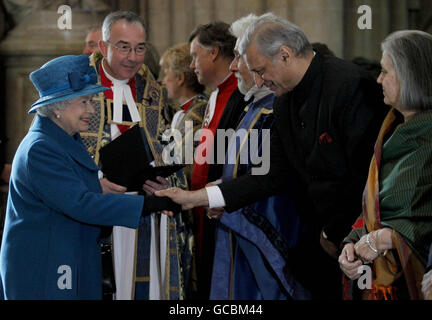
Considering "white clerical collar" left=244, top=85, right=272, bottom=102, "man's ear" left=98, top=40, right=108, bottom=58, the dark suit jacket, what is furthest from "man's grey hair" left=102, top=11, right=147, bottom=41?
the dark suit jacket

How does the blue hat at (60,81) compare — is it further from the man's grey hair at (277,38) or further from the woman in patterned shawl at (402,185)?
the woman in patterned shawl at (402,185)

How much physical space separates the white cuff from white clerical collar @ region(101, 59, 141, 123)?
0.69 meters

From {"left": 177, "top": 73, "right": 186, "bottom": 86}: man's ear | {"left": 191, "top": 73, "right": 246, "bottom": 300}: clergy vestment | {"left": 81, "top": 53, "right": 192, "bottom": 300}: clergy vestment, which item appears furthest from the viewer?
{"left": 177, "top": 73, "right": 186, "bottom": 86}: man's ear

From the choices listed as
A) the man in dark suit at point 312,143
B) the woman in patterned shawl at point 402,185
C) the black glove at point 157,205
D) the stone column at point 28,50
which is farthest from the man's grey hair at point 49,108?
the stone column at point 28,50

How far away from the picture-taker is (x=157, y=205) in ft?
12.8

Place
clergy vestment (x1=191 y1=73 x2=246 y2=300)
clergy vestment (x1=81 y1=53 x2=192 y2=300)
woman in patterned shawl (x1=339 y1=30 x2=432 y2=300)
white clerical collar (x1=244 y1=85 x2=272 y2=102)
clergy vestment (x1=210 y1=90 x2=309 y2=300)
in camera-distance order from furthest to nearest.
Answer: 1. clergy vestment (x1=191 y1=73 x2=246 y2=300)
2. clergy vestment (x1=81 y1=53 x2=192 y2=300)
3. white clerical collar (x1=244 y1=85 x2=272 y2=102)
4. clergy vestment (x1=210 y1=90 x2=309 y2=300)
5. woman in patterned shawl (x1=339 y1=30 x2=432 y2=300)

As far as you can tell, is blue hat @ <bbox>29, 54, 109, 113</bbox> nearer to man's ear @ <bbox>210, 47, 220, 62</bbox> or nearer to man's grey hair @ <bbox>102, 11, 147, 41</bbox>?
man's grey hair @ <bbox>102, 11, 147, 41</bbox>

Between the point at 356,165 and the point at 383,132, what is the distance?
1.32ft

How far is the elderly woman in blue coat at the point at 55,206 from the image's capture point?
135 inches

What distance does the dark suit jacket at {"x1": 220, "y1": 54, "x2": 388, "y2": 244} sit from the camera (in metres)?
3.76

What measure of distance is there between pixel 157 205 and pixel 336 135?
94 cm

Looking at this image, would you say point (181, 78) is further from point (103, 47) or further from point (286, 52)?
point (286, 52)

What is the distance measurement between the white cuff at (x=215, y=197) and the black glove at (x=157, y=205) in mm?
356

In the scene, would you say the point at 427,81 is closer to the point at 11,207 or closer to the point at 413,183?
the point at 413,183
